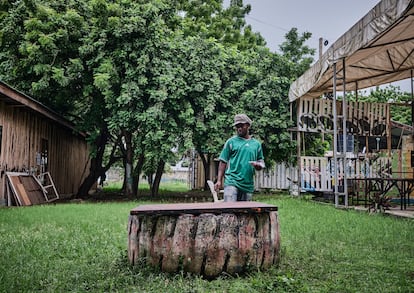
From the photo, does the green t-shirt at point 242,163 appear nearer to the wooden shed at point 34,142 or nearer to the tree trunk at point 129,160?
the wooden shed at point 34,142

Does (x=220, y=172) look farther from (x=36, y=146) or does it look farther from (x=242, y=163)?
(x=36, y=146)

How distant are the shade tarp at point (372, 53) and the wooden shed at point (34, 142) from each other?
8049mm

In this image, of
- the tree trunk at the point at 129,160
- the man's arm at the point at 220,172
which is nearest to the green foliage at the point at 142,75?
the tree trunk at the point at 129,160

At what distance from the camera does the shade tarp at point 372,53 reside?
6973 millimetres

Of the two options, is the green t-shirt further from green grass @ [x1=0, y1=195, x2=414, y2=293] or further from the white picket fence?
the white picket fence

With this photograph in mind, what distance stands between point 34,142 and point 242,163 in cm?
1098

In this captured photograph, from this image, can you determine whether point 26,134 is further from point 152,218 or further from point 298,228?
point 152,218

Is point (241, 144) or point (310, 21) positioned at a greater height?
point (310, 21)

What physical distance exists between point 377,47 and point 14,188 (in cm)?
1036

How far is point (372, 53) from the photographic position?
9820 mm

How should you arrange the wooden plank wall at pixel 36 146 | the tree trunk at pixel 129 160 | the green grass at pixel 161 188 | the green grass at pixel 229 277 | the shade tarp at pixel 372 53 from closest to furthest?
the green grass at pixel 229 277 → the shade tarp at pixel 372 53 → the wooden plank wall at pixel 36 146 → the tree trunk at pixel 129 160 → the green grass at pixel 161 188

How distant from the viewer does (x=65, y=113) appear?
16.2m

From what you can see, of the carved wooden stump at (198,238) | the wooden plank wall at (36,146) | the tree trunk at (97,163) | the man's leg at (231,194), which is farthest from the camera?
the tree trunk at (97,163)

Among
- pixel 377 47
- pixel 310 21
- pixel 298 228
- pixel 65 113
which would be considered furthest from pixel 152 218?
pixel 310 21
